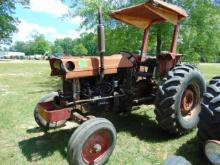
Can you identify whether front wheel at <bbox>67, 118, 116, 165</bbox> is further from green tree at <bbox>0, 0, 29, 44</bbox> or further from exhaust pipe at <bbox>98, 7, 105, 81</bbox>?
green tree at <bbox>0, 0, 29, 44</bbox>

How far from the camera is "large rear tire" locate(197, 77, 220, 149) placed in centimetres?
381

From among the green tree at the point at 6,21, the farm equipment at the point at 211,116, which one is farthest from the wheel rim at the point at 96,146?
the green tree at the point at 6,21

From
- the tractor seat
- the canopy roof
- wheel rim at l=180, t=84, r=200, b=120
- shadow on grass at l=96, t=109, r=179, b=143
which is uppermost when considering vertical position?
the canopy roof

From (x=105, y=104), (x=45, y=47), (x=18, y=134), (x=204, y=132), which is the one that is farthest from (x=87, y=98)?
(x=45, y=47)

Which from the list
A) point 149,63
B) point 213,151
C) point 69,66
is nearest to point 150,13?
A: point 149,63

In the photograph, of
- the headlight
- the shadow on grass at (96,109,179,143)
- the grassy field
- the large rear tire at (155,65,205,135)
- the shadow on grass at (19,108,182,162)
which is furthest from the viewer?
the shadow on grass at (96,109,179,143)

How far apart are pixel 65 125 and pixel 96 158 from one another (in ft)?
6.04

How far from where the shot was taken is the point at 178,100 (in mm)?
5250

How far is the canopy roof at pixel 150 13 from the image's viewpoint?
17.5 ft

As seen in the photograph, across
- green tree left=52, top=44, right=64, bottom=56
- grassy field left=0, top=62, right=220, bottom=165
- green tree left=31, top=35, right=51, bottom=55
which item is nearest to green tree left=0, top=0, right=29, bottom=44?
green tree left=52, top=44, right=64, bottom=56

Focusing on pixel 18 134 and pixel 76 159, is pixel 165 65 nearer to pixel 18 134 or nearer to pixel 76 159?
pixel 76 159

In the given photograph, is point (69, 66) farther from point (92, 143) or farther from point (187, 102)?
point (187, 102)

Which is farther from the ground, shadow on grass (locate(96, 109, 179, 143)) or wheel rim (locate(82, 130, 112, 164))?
wheel rim (locate(82, 130, 112, 164))

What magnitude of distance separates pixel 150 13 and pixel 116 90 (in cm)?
159
